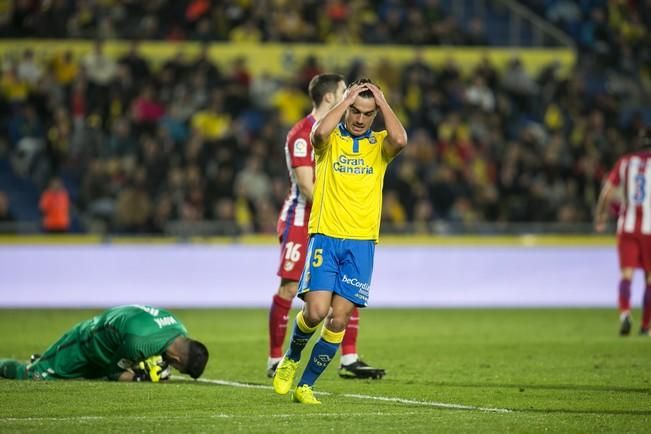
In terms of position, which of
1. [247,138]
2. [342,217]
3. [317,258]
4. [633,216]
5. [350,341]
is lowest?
[350,341]

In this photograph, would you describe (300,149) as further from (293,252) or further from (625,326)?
(625,326)

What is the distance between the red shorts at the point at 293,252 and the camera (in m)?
11.2

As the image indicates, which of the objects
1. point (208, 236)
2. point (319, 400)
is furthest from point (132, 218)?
point (319, 400)

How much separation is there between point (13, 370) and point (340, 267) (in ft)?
11.0

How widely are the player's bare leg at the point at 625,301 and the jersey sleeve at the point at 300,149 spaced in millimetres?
6329

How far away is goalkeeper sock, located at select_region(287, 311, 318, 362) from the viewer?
9203mm

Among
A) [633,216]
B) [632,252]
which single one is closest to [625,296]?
[632,252]

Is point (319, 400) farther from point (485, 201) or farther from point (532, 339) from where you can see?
point (485, 201)

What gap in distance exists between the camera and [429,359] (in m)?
12.9

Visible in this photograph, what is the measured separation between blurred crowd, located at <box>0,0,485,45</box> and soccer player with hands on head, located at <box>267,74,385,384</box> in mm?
13701

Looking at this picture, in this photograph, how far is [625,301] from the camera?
1588 centimetres

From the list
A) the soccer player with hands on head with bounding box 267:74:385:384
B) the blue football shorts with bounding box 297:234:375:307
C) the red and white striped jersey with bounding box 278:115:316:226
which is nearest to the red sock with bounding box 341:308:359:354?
the soccer player with hands on head with bounding box 267:74:385:384

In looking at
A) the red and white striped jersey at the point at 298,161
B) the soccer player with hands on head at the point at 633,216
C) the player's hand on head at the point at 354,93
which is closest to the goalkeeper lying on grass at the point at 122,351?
the red and white striped jersey at the point at 298,161

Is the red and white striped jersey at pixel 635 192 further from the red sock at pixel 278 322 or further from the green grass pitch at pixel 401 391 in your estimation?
the red sock at pixel 278 322
